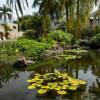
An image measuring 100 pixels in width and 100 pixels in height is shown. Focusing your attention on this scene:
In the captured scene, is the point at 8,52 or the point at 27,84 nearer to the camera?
the point at 27,84

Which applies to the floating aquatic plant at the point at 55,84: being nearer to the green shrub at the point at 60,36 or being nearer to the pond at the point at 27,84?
the pond at the point at 27,84

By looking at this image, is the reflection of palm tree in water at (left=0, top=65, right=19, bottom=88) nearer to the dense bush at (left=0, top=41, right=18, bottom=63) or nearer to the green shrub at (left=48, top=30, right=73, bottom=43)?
the dense bush at (left=0, top=41, right=18, bottom=63)

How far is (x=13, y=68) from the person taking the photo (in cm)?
1573

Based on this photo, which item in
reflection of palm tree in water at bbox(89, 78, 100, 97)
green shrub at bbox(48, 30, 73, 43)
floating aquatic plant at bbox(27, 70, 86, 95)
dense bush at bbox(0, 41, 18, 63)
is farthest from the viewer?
green shrub at bbox(48, 30, 73, 43)

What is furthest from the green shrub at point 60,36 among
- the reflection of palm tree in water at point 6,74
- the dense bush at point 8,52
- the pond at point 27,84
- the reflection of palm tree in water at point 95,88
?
the reflection of palm tree in water at point 95,88

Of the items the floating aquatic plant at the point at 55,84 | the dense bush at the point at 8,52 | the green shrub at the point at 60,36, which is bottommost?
the floating aquatic plant at the point at 55,84

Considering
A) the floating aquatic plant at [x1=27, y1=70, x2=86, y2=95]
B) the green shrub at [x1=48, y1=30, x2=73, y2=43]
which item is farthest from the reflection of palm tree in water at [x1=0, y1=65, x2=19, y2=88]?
→ the green shrub at [x1=48, y1=30, x2=73, y2=43]

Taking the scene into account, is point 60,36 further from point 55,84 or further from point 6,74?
point 55,84

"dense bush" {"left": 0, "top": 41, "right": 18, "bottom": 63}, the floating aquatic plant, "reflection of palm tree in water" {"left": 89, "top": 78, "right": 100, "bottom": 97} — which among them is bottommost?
"reflection of palm tree in water" {"left": 89, "top": 78, "right": 100, "bottom": 97}

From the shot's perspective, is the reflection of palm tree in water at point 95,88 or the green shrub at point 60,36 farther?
the green shrub at point 60,36

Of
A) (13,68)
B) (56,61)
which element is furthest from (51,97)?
(56,61)

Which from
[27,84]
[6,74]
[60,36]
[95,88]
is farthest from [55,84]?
[60,36]

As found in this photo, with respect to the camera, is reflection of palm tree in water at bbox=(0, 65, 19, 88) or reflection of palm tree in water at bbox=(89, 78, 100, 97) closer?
reflection of palm tree in water at bbox=(89, 78, 100, 97)

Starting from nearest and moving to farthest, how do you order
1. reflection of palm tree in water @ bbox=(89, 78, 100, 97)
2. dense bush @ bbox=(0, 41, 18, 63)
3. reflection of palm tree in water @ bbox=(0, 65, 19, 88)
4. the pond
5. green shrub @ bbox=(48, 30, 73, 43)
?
the pond
reflection of palm tree in water @ bbox=(89, 78, 100, 97)
reflection of palm tree in water @ bbox=(0, 65, 19, 88)
dense bush @ bbox=(0, 41, 18, 63)
green shrub @ bbox=(48, 30, 73, 43)
